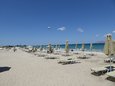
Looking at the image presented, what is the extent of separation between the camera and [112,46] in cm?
734

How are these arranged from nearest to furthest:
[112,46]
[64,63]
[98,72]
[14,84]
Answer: [14,84] < [112,46] < [98,72] < [64,63]

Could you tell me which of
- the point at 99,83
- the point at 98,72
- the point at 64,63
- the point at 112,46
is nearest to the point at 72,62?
the point at 64,63

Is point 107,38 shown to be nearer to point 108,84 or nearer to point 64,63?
point 108,84

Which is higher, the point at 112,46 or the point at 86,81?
the point at 112,46

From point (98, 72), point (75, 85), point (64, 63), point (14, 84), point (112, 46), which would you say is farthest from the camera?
point (64, 63)

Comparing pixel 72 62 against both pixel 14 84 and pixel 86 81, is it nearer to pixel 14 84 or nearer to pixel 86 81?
pixel 86 81

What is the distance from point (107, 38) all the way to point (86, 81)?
9.37 feet

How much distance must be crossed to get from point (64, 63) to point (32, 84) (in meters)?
5.98

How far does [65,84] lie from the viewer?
6.15 meters

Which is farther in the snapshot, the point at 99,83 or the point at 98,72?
the point at 98,72

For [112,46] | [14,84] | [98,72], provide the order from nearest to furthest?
[14,84], [112,46], [98,72]

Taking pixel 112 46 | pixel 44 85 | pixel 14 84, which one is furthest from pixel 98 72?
pixel 14 84

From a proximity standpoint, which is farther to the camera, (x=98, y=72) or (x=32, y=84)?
(x=98, y=72)

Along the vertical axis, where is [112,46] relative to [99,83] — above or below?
above
